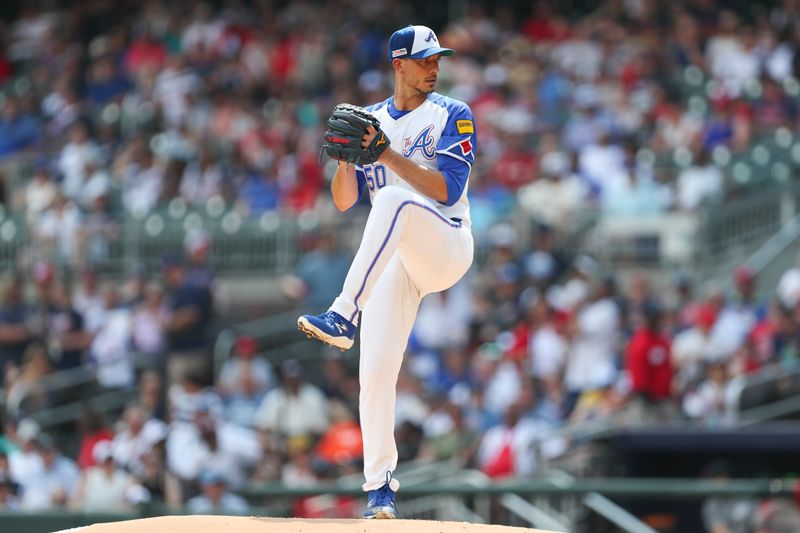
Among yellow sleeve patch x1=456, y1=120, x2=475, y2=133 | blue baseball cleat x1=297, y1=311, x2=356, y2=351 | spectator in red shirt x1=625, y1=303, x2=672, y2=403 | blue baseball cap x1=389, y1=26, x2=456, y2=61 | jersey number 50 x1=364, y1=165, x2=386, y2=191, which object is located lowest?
spectator in red shirt x1=625, y1=303, x2=672, y2=403

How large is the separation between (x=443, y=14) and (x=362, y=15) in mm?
1330

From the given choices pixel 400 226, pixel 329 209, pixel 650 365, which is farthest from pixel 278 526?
pixel 329 209

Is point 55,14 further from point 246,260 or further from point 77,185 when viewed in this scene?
point 246,260

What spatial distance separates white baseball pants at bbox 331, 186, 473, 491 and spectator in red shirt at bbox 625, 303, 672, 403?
16.6 ft

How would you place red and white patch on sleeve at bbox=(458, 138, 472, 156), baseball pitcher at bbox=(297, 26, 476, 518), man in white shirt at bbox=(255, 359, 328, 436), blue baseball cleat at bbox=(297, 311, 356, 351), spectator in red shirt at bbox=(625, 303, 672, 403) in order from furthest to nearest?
man in white shirt at bbox=(255, 359, 328, 436) → spectator in red shirt at bbox=(625, 303, 672, 403) → red and white patch on sleeve at bbox=(458, 138, 472, 156) → baseball pitcher at bbox=(297, 26, 476, 518) → blue baseball cleat at bbox=(297, 311, 356, 351)

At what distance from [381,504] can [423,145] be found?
5.08ft

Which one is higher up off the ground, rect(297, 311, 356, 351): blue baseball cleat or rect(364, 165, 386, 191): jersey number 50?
rect(364, 165, 386, 191): jersey number 50

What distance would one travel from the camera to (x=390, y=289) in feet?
21.8

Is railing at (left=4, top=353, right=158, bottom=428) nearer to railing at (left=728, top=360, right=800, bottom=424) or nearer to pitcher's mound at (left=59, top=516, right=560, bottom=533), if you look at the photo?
railing at (left=728, top=360, right=800, bottom=424)

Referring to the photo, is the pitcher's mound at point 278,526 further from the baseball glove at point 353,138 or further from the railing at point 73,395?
the railing at point 73,395

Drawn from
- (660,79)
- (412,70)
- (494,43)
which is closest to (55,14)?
(494,43)

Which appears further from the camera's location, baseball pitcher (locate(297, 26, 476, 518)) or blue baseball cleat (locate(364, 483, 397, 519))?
blue baseball cleat (locate(364, 483, 397, 519))

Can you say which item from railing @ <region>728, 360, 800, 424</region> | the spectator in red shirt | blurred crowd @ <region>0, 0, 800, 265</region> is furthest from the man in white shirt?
railing @ <region>728, 360, 800, 424</region>

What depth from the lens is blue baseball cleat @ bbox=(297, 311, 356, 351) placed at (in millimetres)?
6203
